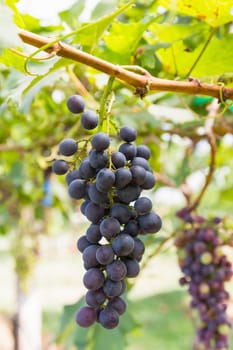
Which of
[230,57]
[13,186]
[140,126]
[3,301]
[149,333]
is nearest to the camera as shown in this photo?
[230,57]

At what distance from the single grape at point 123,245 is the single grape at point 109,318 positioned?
9 centimetres

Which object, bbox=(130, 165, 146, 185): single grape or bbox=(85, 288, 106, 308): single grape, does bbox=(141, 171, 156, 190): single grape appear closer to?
bbox=(130, 165, 146, 185): single grape

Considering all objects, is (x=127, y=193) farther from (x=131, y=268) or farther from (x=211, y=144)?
(x=211, y=144)

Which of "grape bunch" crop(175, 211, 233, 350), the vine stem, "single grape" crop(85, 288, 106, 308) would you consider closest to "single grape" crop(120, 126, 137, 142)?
"single grape" crop(85, 288, 106, 308)

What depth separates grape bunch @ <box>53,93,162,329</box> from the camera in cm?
66

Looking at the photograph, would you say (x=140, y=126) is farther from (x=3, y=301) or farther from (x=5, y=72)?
(x=3, y=301)

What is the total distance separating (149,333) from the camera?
19.0 feet

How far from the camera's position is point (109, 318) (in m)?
0.68

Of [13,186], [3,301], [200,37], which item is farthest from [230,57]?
[3,301]

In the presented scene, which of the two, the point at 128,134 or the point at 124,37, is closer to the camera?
the point at 128,134

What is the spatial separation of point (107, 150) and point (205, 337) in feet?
2.82

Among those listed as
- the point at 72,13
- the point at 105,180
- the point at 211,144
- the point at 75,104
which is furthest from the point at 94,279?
the point at 72,13

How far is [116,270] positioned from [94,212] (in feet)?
0.27

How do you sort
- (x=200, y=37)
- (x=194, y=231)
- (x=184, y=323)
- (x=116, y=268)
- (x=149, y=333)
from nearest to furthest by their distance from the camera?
(x=116, y=268), (x=200, y=37), (x=194, y=231), (x=149, y=333), (x=184, y=323)
